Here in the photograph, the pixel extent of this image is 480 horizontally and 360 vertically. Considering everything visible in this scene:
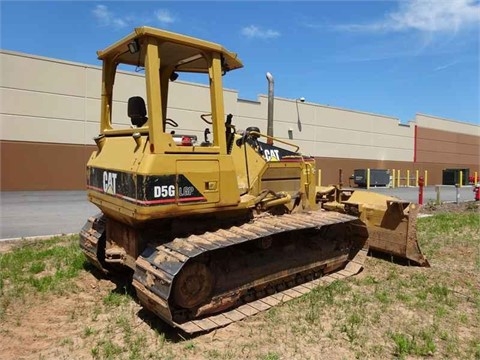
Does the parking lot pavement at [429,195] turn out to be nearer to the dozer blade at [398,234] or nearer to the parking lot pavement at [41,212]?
the dozer blade at [398,234]

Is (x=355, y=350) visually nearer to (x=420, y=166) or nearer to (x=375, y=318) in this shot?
(x=375, y=318)

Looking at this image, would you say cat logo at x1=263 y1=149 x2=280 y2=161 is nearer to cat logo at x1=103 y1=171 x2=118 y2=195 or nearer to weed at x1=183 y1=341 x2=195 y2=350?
cat logo at x1=103 y1=171 x2=118 y2=195

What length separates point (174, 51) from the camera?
5105mm

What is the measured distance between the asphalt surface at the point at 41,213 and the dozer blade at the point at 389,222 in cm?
591

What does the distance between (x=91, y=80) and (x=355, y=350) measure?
741 inches

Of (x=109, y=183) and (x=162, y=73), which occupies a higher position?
(x=162, y=73)

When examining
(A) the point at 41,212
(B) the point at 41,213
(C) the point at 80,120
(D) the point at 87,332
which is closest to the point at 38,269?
(D) the point at 87,332

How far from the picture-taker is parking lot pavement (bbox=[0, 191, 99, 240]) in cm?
962

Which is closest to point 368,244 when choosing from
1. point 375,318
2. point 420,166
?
point 375,318

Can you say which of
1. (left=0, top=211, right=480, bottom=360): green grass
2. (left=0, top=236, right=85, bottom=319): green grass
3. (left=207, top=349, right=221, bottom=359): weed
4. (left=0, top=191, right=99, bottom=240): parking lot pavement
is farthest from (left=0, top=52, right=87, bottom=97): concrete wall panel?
(left=207, top=349, right=221, bottom=359): weed

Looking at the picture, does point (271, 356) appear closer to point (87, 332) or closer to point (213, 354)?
Answer: point (213, 354)

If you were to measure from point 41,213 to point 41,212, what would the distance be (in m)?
0.23

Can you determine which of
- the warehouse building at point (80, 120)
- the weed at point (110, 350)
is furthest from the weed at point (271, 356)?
the warehouse building at point (80, 120)

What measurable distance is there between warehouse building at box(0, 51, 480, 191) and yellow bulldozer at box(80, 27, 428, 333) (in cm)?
981
